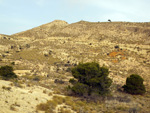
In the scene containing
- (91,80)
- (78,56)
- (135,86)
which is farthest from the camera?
(78,56)

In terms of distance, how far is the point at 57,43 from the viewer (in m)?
60.9

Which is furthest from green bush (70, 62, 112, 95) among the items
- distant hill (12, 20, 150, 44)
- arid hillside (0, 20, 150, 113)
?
distant hill (12, 20, 150, 44)

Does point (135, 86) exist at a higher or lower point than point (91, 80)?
lower

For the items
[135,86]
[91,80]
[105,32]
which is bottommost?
[135,86]

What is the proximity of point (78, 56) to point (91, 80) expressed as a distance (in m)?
28.9

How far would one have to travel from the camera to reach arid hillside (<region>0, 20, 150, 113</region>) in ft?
Answer: 65.7

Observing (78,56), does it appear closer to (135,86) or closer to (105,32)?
Result: (135,86)

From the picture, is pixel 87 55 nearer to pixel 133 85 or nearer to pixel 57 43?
pixel 57 43

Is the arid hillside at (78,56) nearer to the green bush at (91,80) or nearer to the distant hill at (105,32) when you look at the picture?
the distant hill at (105,32)

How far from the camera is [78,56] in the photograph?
1889 inches

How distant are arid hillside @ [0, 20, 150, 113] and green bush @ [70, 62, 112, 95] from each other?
1723 millimetres

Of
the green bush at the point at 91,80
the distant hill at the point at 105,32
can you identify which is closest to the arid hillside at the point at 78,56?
the distant hill at the point at 105,32

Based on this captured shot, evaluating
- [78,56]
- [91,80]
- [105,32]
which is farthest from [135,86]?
[105,32]

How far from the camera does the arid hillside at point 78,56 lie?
65.7ft
